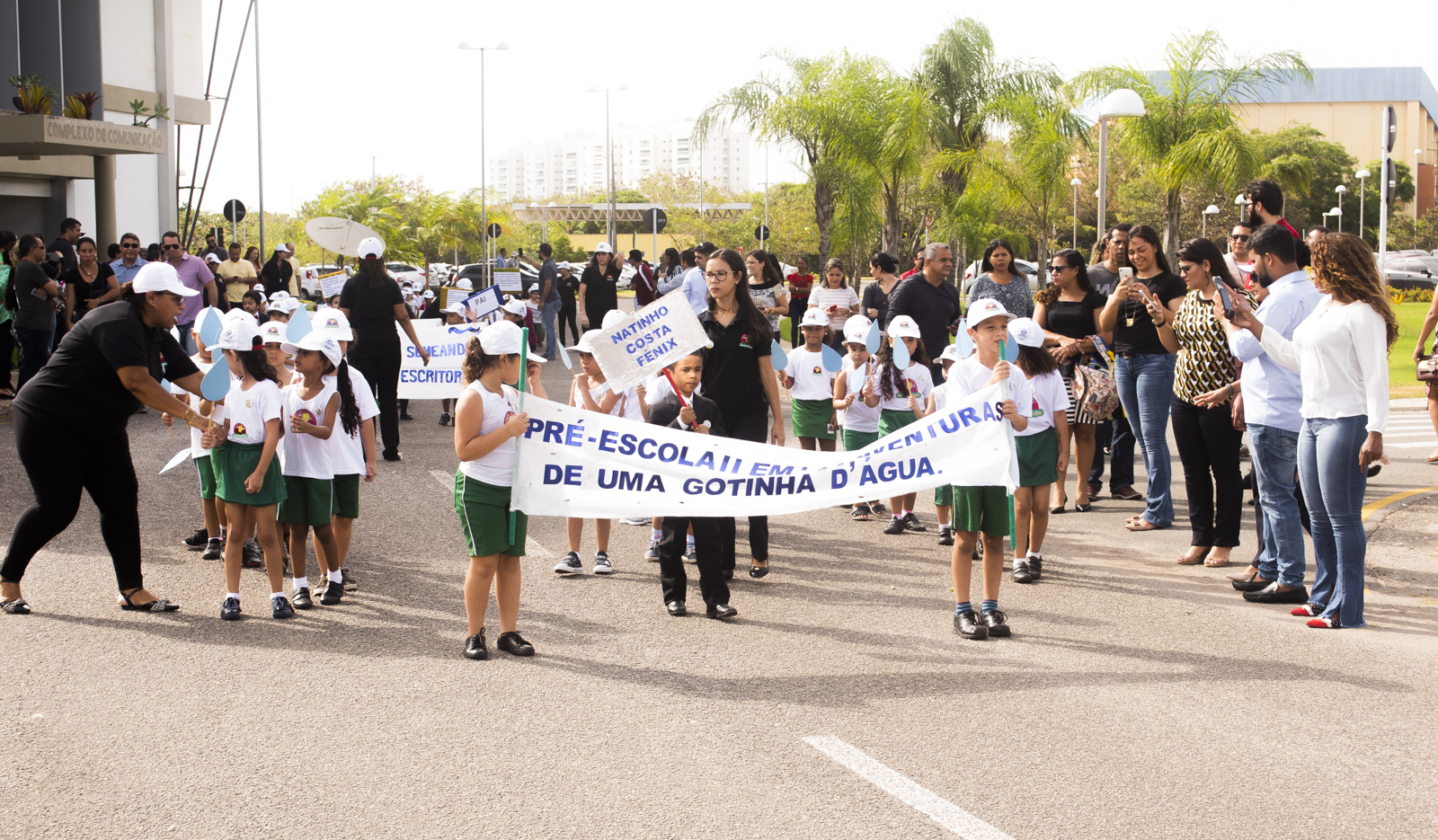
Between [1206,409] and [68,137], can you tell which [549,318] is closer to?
[68,137]

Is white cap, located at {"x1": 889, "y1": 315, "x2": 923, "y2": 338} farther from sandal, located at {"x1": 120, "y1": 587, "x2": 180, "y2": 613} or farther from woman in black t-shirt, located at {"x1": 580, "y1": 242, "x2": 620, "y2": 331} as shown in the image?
woman in black t-shirt, located at {"x1": 580, "y1": 242, "x2": 620, "y2": 331}

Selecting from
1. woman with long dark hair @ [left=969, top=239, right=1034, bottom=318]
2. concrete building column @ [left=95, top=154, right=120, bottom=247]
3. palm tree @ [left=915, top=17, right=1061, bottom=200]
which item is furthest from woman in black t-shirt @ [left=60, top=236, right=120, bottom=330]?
palm tree @ [left=915, top=17, right=1061, bottom=200]

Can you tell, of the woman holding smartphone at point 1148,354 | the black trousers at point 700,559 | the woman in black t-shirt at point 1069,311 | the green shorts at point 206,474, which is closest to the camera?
the black trousers at point 700,559

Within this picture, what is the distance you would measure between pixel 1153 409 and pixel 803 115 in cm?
2765

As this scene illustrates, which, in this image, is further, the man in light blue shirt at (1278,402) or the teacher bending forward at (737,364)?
the teacher bending forward at (737,364)

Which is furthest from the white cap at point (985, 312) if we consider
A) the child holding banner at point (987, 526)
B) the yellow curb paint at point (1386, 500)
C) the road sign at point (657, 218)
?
the road sign at point (657, 218)

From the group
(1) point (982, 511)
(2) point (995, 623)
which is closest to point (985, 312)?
(1) point (982, 511)

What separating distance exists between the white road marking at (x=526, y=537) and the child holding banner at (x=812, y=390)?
7.11 ft

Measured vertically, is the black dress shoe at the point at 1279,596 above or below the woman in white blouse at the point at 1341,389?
below

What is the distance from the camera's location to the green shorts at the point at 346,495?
7.27 meters

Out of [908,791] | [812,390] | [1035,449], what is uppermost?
[812,390]

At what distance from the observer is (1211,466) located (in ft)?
26.8

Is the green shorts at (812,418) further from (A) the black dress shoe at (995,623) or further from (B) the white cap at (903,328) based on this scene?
(A) the black dress shoe at (995,623)

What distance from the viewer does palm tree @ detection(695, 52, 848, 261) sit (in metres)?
35.0
